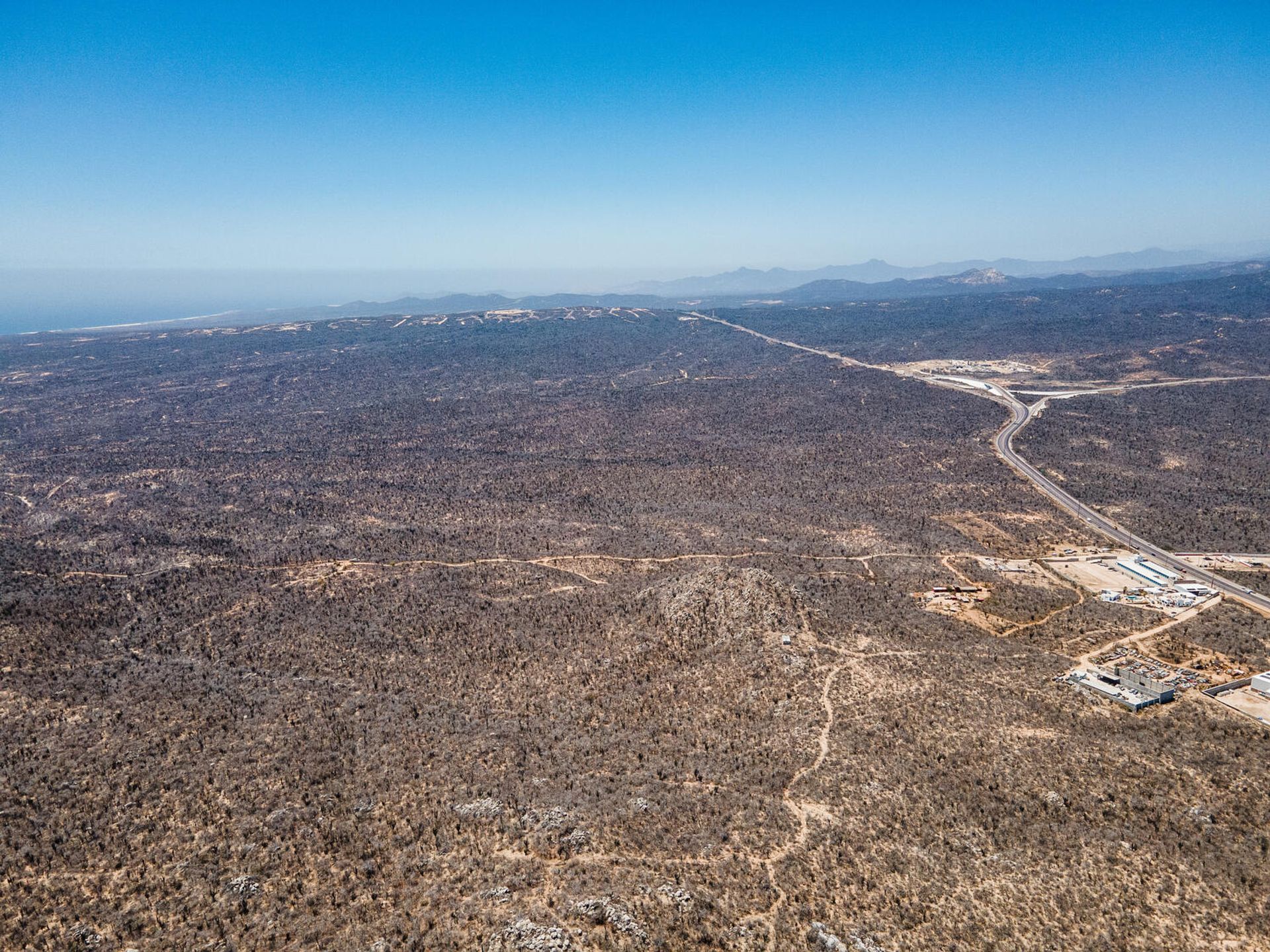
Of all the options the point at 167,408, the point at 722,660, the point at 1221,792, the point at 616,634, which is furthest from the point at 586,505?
the point at 167,408

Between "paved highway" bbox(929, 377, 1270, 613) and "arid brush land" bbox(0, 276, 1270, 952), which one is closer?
"arid brush land" bbox(0, 276, 1270, 952)

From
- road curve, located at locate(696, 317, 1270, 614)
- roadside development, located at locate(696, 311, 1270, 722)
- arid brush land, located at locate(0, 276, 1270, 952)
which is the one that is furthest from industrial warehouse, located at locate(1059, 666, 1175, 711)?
road curve, located at locate(696, 317, 1270, 614)

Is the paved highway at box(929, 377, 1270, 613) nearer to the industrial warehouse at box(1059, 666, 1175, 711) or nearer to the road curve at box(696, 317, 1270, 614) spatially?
the road curve at box(696, 317, 1270, 614)

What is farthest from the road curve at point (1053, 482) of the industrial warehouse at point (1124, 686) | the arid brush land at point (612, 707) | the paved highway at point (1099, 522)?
the industrial warehouse at point (1124, 686)

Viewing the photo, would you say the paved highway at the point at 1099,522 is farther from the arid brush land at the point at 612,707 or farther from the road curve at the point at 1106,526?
the arid brush land at the point at 612,707

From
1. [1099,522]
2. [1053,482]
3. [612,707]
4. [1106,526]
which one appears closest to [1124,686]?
[612,707]

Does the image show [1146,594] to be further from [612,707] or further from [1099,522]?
[612,707]
